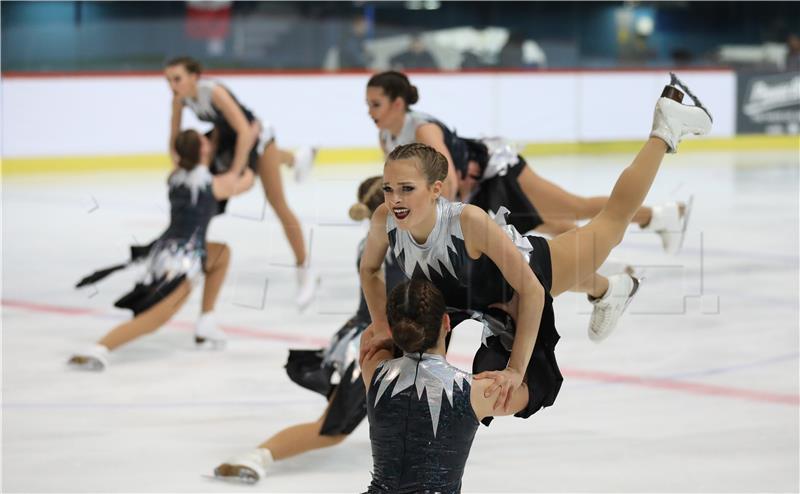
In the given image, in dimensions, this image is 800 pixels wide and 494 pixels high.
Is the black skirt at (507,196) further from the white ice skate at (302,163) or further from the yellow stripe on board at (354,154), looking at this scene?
the yellow stripe on board at (354,154)

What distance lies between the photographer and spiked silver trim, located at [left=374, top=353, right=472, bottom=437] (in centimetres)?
292

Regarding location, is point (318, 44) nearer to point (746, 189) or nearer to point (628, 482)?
point (746, 189)

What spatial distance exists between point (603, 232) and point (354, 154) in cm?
1151

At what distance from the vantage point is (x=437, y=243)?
313cm

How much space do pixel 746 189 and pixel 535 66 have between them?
17.8 ft

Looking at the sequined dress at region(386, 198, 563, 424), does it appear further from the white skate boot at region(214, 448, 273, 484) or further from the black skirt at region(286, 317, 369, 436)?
the white skate boot at region(214, 448, 273, 484)

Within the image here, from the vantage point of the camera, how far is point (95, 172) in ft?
45.9

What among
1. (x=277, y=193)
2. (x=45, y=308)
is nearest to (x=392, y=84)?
(x=277, y=193)

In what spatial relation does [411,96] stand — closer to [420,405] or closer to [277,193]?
[420,405]

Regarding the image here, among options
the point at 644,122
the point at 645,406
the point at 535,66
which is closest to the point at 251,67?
the point at 535,66

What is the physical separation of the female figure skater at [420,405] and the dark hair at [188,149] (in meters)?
3.07

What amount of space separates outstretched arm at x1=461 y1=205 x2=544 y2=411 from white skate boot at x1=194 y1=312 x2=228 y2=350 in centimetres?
301

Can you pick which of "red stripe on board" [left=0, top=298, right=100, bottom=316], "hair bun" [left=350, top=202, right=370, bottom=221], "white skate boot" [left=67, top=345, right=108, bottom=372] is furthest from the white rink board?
"hair bun" [left=350, top=202, right=370, bottom=221]

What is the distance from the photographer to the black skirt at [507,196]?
17.3 ft
